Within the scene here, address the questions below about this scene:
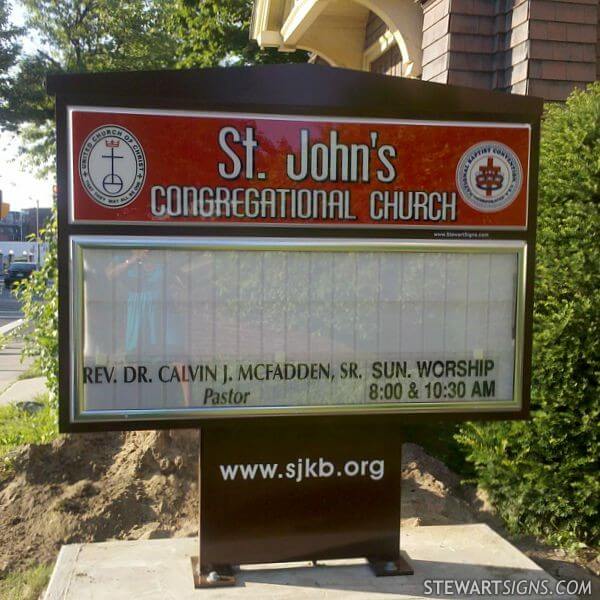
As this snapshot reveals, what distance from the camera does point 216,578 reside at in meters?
3.90

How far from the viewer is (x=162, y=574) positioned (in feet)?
13.2

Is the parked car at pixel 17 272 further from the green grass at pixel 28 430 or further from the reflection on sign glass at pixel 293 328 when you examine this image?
the reflection on sign glass at pixel 293 328

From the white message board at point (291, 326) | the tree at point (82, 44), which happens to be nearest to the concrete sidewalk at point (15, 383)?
the white message board at point (291, 326)

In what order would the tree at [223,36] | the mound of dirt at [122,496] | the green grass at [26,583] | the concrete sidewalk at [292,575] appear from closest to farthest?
1. the concrete sidewalk at [292,575]
2. the green grass at [26,583]
3. the mound of dirt at [122,496]
4. the tree at [223,36]

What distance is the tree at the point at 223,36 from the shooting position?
584 inches

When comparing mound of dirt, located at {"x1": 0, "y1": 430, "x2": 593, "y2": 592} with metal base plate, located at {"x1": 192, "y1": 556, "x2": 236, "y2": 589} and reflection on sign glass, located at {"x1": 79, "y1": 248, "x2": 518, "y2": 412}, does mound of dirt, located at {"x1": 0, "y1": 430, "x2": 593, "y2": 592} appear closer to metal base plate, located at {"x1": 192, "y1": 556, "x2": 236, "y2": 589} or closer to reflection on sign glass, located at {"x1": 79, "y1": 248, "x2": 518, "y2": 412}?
metal base plate, located at {"x1": 192, "y1": 556, "x2": 236, "y2": 589}

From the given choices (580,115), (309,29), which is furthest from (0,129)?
(580,115)

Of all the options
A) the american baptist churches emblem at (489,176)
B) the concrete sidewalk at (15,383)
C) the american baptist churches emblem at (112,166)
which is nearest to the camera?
the american baptist churches emblem at (112,166)

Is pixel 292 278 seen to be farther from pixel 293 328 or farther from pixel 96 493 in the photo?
pixel 96 493

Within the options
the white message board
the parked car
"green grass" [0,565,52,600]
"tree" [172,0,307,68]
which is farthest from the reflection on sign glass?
the parked car

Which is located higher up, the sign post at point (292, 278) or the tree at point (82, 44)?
the tree at point (82, 44)

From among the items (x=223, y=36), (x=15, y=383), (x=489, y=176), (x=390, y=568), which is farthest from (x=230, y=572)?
(x=223, y=36)

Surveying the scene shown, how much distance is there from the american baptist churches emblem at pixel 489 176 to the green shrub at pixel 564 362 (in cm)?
83

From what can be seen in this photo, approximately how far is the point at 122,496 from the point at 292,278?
2.39 meters
